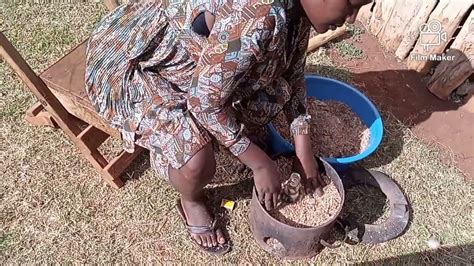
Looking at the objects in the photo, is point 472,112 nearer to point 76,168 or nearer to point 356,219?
point 356,219

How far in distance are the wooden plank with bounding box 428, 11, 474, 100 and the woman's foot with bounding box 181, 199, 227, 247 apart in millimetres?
1614

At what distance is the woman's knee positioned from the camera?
194 centimetres

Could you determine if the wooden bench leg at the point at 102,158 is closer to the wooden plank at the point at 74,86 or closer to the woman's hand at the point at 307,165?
the wooden plank at the point at 74,86

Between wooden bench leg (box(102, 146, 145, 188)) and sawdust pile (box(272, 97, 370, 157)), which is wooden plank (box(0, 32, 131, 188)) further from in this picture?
sawdust pile (box(272, 97, 370, 157))

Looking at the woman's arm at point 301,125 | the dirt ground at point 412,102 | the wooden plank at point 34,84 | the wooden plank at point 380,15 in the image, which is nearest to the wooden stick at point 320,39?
the dirt ground at point 412,102

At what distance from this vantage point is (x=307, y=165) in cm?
217

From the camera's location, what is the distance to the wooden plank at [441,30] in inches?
107

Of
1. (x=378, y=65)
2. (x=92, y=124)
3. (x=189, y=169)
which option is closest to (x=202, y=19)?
(x=189, y=169)

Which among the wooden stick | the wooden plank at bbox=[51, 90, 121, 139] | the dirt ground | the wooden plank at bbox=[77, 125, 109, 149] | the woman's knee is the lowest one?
the dirt ground

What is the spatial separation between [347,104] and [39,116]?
1694 mm

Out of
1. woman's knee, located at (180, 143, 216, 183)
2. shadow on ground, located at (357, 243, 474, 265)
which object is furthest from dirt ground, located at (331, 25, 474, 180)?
woman's knee, located at (180, 143, 216, 183)

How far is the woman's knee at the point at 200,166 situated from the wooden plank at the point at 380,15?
168 cm

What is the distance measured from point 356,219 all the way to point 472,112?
1093 millimetres

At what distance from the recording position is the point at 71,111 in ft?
7.80
